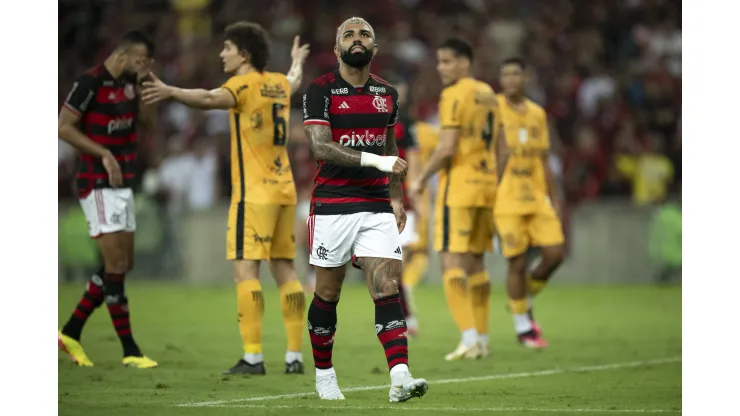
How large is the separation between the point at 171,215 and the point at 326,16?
5473 millimetres

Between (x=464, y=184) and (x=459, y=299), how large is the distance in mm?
1010

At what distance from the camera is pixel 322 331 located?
7.60 meters

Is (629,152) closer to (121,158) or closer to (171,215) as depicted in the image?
(171,215)

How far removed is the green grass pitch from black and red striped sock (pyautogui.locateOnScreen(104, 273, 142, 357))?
180 millimetres

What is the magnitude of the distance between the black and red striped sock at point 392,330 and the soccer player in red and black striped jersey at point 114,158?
122 inches

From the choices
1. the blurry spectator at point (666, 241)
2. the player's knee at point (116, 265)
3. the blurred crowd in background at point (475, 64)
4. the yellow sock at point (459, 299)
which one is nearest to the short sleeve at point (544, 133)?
the yellow sock at point (459, 299)

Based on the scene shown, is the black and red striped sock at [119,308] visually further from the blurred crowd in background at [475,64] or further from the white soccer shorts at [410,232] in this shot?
the blurred crowd in background at [475,64]

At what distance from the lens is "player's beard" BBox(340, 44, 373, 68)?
289 inches

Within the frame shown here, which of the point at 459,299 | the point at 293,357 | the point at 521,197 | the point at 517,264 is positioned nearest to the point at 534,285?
the point at 517,264

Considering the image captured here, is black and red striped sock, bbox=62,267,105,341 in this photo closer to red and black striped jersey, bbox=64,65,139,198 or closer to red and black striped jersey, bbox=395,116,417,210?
red and black striped jersey, bbox=64,65,139,198

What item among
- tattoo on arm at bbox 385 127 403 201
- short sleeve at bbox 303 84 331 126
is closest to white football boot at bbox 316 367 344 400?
tattoo on arm at bbox 385 127 403 201

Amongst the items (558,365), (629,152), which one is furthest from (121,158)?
(629,152)
